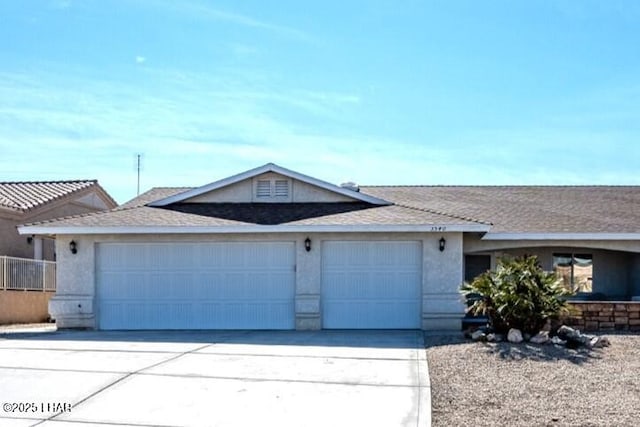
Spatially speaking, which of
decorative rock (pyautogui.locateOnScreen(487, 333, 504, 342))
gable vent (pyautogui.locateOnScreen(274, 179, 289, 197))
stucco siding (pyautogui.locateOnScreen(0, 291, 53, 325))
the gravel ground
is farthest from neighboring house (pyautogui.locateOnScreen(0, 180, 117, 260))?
the gravel ground

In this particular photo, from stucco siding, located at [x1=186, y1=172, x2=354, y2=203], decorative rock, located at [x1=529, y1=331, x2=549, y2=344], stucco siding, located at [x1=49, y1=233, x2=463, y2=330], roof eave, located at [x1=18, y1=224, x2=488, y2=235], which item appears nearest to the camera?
decorative rock, located at [x1=529, y1=331, x2=549, y2=344]

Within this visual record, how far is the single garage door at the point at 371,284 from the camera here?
1631cm

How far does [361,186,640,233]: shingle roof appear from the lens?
18172 mm

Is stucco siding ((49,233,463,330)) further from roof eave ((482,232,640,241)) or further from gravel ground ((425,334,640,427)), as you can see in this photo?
gravel ground ((425,334,640,427))

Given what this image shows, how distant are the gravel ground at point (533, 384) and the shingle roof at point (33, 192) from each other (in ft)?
56.8

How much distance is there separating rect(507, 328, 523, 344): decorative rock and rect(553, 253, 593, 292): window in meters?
7.00

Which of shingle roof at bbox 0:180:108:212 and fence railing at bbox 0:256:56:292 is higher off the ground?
shingle roof at bbox 0:180:108:212

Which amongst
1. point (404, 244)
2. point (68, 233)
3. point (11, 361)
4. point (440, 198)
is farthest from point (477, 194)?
point (11, 361)

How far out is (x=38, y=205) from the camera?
24.9 meters

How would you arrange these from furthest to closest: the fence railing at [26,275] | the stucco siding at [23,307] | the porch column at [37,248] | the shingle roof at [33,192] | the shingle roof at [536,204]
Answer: the porch column at [37,248], the shingle roof at [33,192], the fence railing at [26,275], the stucco siding at [23,307], the shingle roof at [536,204]

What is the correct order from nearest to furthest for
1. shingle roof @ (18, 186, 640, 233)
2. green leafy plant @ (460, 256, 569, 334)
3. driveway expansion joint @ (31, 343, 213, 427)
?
driveway expansion joint @ (31, 343, 213, 427) → green leafy plant @ (460, 256, 569, 334) → shingle roof @ (18, 186, 640, 233)

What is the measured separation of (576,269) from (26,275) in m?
16.4

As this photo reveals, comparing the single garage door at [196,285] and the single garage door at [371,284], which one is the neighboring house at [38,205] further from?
the single garage door at [371,284]

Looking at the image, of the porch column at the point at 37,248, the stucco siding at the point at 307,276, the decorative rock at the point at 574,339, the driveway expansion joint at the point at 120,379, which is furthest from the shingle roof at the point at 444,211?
the porch column at the point at 37,248
